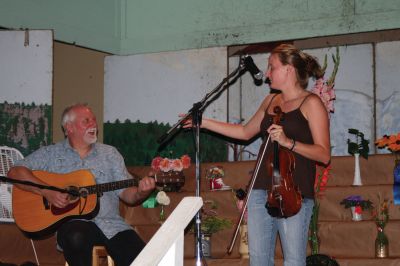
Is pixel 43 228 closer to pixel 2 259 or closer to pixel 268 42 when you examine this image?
pixel 2 259

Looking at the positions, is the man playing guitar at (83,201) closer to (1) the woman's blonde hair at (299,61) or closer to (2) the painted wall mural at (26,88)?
(1) the woman's blonde hair at (299,61)

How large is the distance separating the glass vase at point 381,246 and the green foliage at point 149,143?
2.21m

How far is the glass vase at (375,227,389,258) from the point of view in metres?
4.79

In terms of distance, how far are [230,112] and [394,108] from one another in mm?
1629

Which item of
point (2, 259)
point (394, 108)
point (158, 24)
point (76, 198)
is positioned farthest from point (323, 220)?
point (158, 24)

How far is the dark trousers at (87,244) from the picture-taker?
4.07 metres

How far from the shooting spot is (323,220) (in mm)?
5250

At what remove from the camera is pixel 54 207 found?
14.0 feet

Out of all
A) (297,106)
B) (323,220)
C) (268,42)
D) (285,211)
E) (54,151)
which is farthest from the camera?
(268,42)

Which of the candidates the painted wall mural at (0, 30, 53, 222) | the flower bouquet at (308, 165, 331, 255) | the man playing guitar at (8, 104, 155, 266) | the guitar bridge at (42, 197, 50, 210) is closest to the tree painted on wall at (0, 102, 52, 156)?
the painted wall mural at (0, 30, 53, 222)

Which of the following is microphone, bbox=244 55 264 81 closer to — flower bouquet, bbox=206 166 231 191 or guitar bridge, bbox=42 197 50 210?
guitar bridge, bbox=42 197 50 210

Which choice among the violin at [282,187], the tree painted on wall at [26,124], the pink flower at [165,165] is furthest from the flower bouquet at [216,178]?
the violin at [282,187]

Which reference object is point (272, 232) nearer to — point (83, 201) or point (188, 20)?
point (83, 201)

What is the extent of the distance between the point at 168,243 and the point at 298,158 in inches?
69.9
